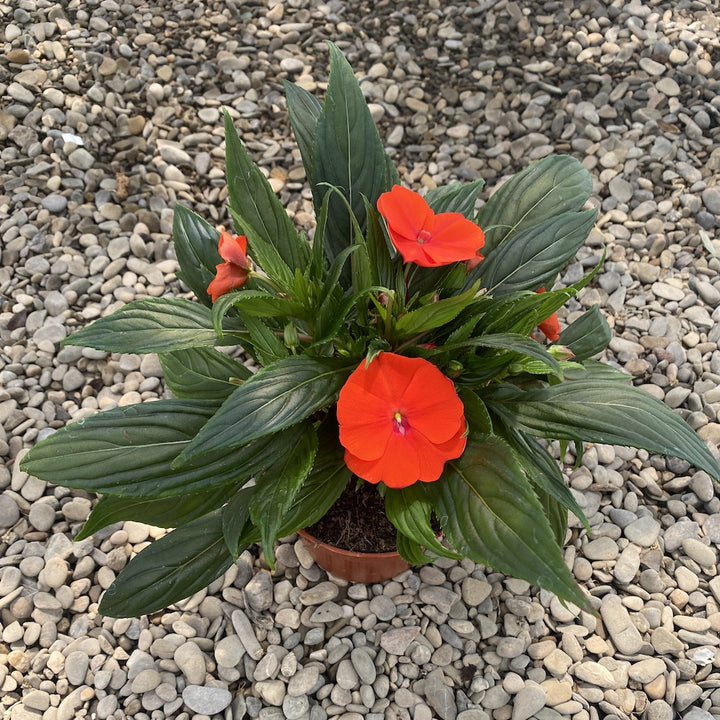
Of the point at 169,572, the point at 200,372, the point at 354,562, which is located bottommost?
the point at 354,562

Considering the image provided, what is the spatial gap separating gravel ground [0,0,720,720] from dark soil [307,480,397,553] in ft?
0.65

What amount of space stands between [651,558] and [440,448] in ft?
3.15

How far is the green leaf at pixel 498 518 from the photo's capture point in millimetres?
1032

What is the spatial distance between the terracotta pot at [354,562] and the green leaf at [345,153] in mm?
626

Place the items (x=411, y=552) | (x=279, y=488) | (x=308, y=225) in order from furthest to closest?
(x=308, y=225) → (x=411, y=552) → (x=279, y=488)

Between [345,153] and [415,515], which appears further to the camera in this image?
[345,153]

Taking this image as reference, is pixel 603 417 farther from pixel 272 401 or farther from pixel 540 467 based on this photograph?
pixel 272 401

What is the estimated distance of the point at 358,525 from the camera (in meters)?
1.63

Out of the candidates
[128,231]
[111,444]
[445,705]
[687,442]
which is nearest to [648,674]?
[445,705]

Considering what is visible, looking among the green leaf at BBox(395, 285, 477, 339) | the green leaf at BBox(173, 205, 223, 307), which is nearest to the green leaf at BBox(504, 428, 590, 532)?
the green leaf at BBox(395, 285, 477, 339)

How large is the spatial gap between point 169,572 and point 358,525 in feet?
1.40

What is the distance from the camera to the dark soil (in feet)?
5.30

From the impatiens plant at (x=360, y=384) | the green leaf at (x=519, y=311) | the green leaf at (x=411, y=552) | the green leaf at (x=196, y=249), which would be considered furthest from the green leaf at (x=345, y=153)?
the green leaf at (x=411, y=552)

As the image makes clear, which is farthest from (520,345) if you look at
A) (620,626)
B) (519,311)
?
Answer: (620,626)
